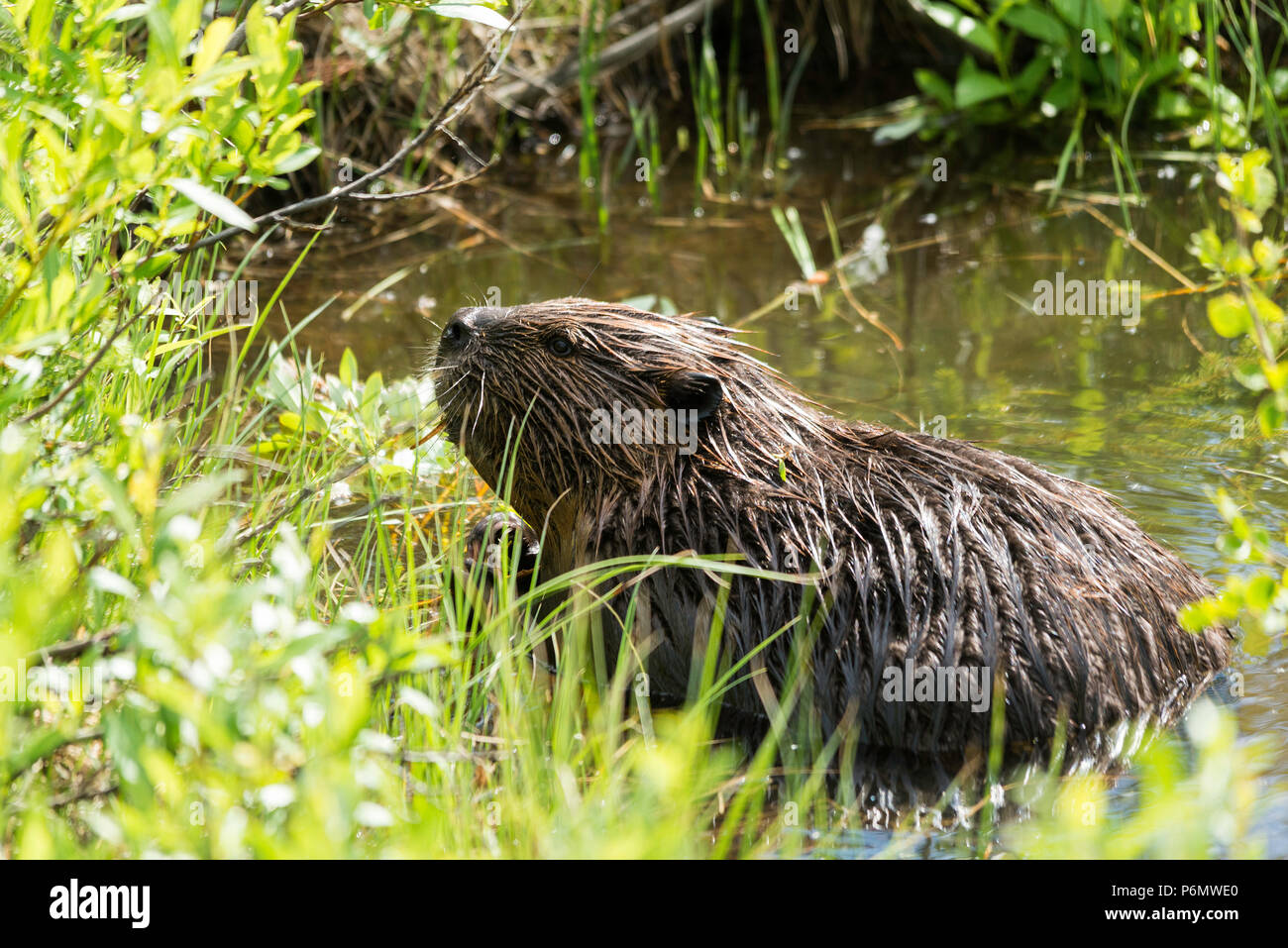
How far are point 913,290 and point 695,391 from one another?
8.43ft

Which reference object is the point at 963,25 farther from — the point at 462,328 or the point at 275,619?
the point at 275,619

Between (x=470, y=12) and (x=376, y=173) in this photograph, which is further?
(x=376, y=173)

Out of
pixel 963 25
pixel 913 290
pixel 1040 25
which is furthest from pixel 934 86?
pixel 913 290

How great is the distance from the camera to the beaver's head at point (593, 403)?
10.2 ft

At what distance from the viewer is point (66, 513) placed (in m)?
2.11

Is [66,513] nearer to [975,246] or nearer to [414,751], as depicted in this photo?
[414,751]

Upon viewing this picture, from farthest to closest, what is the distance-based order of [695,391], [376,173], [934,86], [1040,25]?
[934,86] → [1040,25] → [695,391] → [376,173]

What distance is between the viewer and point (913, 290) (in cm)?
542
